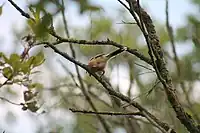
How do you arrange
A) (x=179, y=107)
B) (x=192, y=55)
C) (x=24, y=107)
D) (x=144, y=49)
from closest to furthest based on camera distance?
(x=179, y=107)
(x=24, y=107)
(x=144, y=49)
(x=192, y=55)

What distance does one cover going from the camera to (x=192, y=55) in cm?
410

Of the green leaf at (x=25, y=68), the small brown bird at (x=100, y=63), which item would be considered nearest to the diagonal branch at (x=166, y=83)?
the small brown bird at (x=100, y=63)

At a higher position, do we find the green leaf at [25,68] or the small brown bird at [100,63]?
the green leaf at [25,68]

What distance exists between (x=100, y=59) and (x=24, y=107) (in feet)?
1.25

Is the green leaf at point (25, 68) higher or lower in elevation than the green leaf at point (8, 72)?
higher

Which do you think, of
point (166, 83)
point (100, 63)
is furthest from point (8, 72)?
point (166, 83)

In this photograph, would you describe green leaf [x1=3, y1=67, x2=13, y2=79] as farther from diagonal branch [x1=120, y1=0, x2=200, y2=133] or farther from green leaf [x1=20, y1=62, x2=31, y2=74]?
diagonal branch [x1=120, y1=0, x2=200, y2=133]

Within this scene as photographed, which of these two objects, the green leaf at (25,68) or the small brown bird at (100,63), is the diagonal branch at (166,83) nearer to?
the small brown bird at (100,63)

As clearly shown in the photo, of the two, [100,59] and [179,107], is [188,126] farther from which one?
[100,59]

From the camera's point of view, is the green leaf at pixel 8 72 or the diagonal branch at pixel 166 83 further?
the green leaf at pixel 8 72

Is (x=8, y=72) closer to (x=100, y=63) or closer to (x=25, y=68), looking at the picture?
(x=25, y=68)

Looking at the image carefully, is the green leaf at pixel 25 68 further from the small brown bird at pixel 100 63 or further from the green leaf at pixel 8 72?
the small brown bird at pixel 100 63

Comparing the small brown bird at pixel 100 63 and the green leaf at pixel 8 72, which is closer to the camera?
the small brown bird at pixel 100 63

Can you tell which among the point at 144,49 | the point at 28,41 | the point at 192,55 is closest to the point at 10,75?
the point at 28,41
